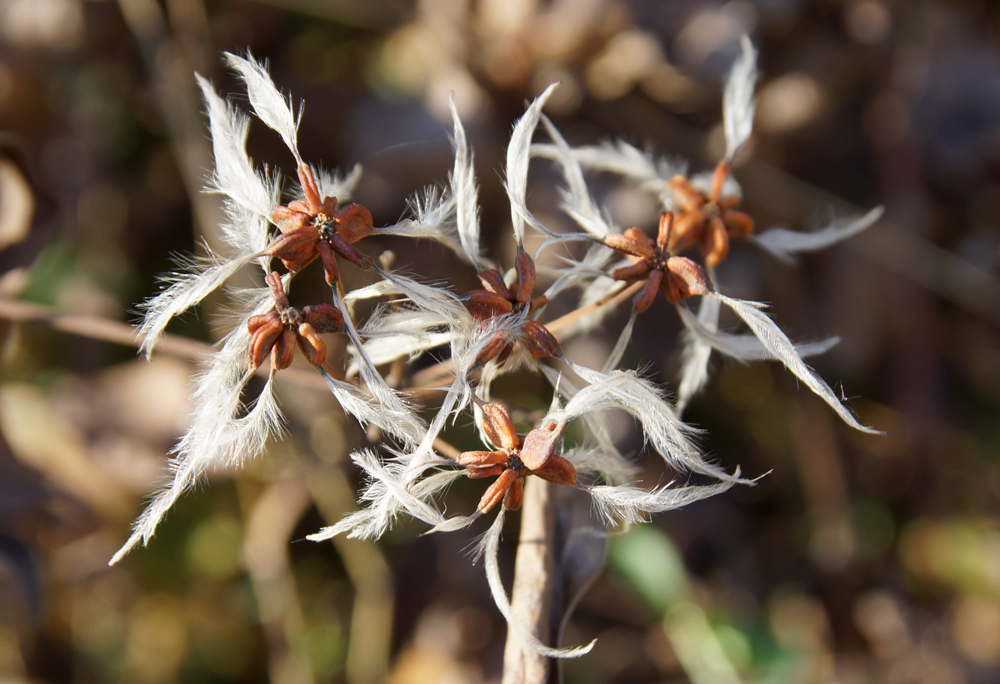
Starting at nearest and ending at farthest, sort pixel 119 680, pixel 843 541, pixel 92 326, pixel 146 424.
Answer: pixel 92 326 < pixel 146 424 < pixel 119 680 < pixel 843 541

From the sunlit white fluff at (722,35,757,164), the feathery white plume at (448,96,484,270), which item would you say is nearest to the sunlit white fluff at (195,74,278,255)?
the feathery white plume at (448,96,484,270)

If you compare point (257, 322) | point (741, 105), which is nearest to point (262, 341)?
point (257, 322)

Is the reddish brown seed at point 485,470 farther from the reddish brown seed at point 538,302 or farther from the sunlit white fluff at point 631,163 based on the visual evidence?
the sunlit white fluff at point 631,163

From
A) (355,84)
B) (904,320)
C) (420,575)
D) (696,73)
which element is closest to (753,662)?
(420,575)

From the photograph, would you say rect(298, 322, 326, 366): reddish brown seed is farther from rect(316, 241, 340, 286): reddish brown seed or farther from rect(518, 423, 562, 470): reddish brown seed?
rect(518, 423, 562, 470): reddish brown seed

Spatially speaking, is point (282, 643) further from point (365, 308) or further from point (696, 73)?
point (696, 73)

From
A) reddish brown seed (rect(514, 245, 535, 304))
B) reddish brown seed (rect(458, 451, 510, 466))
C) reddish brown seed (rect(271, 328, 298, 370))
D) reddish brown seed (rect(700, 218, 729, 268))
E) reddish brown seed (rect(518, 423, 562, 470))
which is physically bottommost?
reddish brown seed (rect(458, 451, 510, 466))
